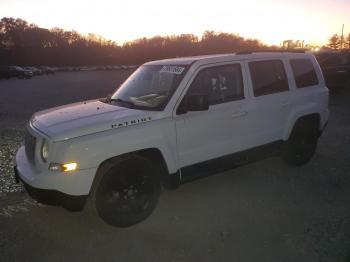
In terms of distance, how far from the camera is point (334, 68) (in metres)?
14.1

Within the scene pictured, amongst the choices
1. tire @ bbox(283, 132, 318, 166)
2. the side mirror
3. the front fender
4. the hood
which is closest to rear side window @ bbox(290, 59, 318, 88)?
tire @ bbox(283, 132, 318, 166)

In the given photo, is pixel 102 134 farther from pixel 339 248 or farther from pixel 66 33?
pixel 66 33

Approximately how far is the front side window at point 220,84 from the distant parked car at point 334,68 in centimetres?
1022

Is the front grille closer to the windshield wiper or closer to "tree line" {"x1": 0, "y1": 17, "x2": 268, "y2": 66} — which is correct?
the windshield wiper

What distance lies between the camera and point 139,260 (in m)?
3.67

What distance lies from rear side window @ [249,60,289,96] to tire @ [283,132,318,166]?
36.5 inches

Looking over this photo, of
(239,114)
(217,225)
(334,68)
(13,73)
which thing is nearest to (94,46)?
(13,73)

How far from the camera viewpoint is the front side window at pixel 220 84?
4.67 metres

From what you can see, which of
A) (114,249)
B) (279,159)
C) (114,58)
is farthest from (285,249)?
(114,58)

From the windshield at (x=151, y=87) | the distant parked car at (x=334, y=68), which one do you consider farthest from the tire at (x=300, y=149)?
the distant parked car at (x=334, y=68)

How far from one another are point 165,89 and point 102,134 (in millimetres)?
1106

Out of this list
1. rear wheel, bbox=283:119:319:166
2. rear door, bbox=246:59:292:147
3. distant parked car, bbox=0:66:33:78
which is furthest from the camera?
distant parked car, bbox=0:66:33:78

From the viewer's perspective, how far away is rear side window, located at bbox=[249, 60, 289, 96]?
5.16 m

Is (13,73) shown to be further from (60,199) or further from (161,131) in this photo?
(60,199)
